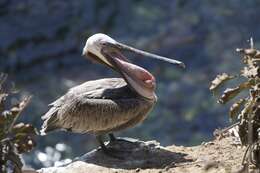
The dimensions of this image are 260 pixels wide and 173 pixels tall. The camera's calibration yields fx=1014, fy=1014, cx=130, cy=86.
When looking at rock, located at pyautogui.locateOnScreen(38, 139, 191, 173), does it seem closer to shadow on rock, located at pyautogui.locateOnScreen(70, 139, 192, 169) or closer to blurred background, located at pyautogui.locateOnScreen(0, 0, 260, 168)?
shadow on rock, located at pyautogui.locateOnScreen(70, 139, 192, 169)

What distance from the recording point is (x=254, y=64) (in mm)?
7926

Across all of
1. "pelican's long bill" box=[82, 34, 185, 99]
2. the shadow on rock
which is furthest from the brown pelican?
the shadow on rock

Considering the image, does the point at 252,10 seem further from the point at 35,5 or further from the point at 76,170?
the point at 76,170

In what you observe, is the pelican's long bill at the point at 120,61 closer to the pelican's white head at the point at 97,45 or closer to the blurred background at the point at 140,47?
the pelican's white head at the point at 97,45

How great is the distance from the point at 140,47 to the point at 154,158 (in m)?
14.6

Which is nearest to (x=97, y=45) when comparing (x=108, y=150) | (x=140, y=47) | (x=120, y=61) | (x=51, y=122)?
(x=120, y=61)

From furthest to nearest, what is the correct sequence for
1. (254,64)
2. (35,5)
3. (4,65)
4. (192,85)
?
(35,5) → (4,65) → (192,85) → (254,64)

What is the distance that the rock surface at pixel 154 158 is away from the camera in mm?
8703

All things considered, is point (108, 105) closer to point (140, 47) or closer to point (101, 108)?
point (101, 108)

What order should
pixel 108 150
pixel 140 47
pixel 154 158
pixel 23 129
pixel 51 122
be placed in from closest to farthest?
pixel 23 129 < pixel 154 158 < pixel 108 150 < pixel 51 122 < pixel 140 47

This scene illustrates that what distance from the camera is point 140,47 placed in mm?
23578

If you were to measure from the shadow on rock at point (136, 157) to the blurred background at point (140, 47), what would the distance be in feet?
35.1

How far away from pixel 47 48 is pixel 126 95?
1585cm

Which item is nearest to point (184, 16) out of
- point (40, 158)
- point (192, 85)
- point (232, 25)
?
point (232, 25)
